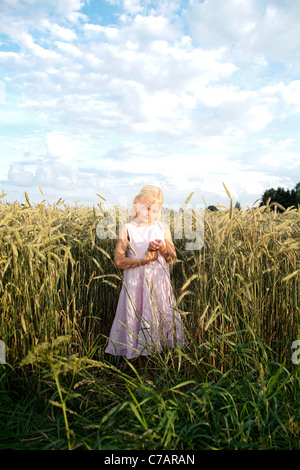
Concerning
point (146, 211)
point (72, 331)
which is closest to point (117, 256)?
point (146, 211)

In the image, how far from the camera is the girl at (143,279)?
2375 mm

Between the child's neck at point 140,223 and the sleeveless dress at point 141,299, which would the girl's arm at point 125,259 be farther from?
the child's neck at point 140,223

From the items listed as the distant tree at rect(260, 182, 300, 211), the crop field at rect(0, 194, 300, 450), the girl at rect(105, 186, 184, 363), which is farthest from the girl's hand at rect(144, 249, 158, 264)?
the distant tree at rect(260, 182, 300, 211)

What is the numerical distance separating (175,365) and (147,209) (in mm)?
1067

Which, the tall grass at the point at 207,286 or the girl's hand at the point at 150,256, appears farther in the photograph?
the girl's hand at the point at 150,256

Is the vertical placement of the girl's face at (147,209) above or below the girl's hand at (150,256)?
above

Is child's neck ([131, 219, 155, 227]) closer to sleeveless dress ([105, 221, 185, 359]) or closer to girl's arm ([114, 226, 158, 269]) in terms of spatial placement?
sleeveless dress ([105, 221, 185, 359])

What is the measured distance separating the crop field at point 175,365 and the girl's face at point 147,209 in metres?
0.42

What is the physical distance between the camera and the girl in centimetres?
238

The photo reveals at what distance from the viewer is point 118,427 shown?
5.91 feet

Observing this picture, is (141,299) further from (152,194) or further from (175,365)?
(152,194)

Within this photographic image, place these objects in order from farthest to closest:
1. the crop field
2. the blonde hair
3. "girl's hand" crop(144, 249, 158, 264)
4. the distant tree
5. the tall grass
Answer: the distant tree → the blonde hair → "girl's hand" crop(144, 249, 158, 264) → the tall grass → the crop field

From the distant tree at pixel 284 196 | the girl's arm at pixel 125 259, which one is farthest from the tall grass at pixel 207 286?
the distant tree at pixel 284 196
